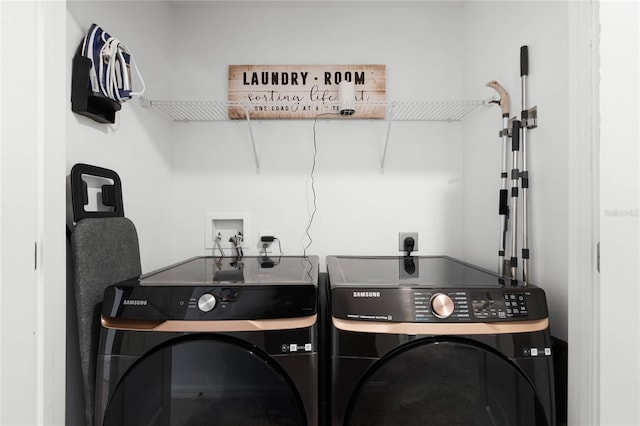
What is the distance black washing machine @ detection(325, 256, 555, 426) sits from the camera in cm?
92

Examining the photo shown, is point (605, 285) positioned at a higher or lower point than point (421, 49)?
lower

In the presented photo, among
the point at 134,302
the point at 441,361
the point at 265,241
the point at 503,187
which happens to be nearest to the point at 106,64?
the point at 134,302

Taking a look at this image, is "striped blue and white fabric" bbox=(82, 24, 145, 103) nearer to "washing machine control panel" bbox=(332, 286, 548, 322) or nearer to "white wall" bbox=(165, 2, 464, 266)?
"white wall" bbox=(165, 2, 464, 266)

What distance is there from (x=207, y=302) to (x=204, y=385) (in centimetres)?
23

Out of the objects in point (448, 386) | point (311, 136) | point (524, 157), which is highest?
point (311, 136)

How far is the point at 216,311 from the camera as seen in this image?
94 cm

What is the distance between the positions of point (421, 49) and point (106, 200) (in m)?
1.66

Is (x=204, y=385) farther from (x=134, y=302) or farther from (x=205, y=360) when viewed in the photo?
(x=134, y=302)

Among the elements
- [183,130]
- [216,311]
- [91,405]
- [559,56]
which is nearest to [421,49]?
[559,56]

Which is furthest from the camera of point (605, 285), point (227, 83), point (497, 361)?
point (227, 83)

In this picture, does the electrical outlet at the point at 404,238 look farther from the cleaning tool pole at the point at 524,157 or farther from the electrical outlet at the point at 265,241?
the electrical outlet at the point at 265,241

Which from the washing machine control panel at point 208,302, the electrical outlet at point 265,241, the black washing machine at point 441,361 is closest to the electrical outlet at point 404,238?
the electrical outlet at point 265,241

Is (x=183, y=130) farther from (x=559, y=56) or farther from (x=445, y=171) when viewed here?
(x=559, y=56)

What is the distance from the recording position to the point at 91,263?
1011mm
